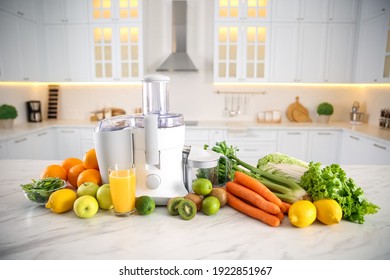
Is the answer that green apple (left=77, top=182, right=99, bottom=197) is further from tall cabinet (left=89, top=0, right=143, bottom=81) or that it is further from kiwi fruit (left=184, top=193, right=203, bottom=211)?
tall cabinet (left=89, top=0, right=143, bottom=81)

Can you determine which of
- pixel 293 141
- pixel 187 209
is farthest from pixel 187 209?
pixel 293 141

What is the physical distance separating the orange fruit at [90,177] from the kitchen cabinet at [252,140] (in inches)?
80.2

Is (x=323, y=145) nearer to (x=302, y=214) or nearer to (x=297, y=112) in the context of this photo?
(x=297, y=112)

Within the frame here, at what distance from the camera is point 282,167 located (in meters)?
0.95

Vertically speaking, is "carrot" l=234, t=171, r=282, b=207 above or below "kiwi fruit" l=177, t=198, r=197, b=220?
above

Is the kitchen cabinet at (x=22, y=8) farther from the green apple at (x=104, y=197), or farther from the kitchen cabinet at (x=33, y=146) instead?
the green apple at (x=104, y=197)

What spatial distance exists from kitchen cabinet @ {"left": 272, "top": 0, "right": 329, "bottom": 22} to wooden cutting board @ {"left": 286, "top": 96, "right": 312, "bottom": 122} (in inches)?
31.7

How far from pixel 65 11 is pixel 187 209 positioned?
294cm

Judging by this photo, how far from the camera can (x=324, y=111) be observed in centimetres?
309

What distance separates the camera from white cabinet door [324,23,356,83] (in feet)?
9.51

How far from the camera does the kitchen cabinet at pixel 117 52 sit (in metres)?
2.96

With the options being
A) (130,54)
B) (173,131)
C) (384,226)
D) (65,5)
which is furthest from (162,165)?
(65,5)

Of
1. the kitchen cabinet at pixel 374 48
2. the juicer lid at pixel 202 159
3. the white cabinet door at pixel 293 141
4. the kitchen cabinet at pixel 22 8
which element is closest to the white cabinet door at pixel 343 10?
the kitchen cabinet at pixel 374 48

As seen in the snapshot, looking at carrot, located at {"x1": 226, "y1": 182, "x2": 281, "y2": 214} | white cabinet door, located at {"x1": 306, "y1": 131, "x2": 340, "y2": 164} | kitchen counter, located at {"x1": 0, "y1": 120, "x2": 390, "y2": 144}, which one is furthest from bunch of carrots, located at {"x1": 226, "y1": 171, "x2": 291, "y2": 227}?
white cabinet door, located at {"x1": 306, "y1": 131, "x2": 340, "y2": 164}
